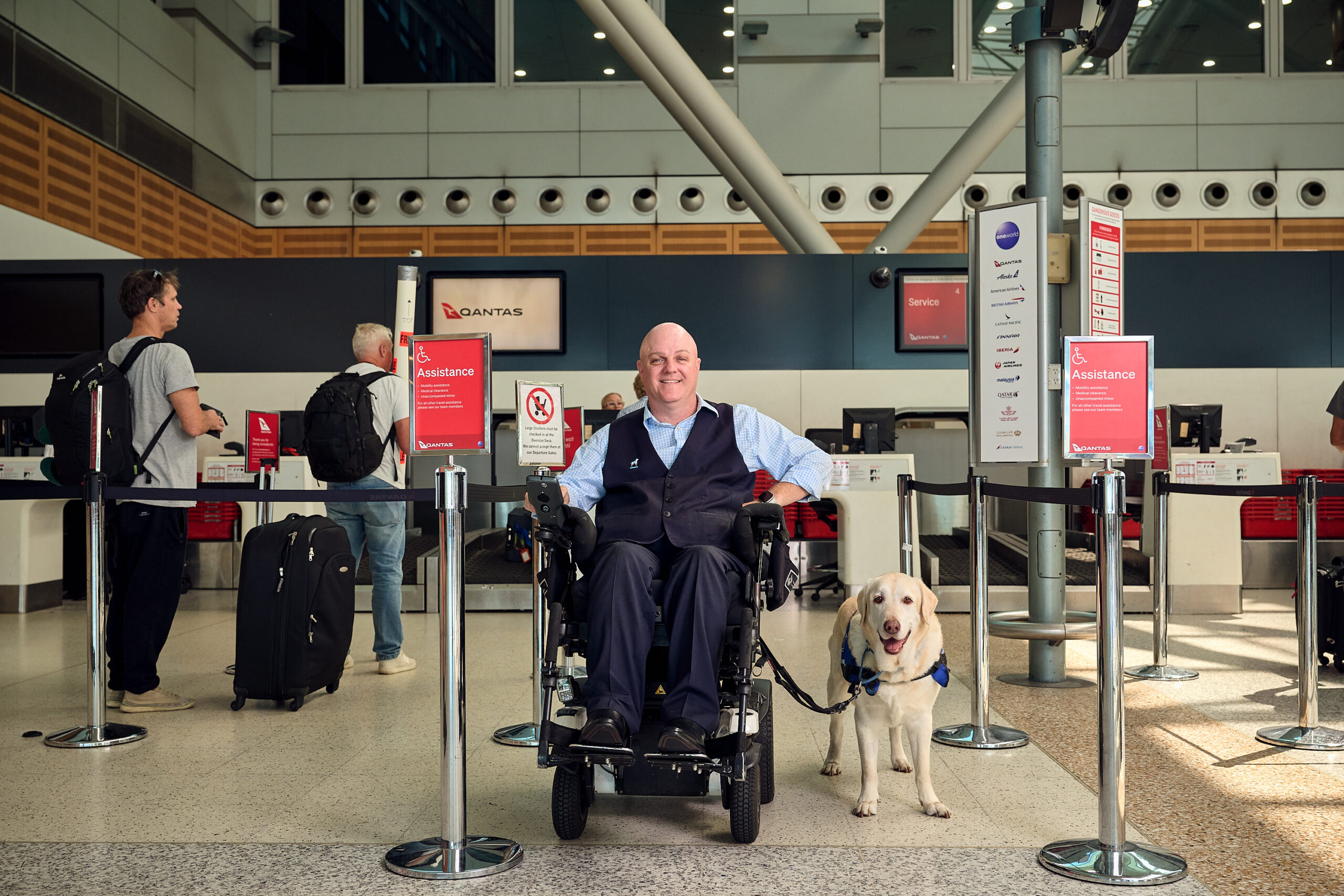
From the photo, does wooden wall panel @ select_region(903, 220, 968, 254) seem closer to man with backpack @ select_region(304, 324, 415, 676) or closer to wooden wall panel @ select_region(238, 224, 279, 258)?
wooden wall panel @ select_region(238, 224, 279, 258)

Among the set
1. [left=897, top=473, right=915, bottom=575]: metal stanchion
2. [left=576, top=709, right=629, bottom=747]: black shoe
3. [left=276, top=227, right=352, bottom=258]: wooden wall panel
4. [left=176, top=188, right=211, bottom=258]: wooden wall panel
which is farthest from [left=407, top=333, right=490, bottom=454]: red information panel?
[left=276, top=227, right=352, bottom=258]: wooden wall panel

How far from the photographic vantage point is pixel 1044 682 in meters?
4.73

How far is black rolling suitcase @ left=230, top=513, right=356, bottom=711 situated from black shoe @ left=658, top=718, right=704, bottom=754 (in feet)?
7.13

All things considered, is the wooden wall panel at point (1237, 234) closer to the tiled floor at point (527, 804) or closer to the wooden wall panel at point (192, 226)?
the tiled floor at point (527, 804)

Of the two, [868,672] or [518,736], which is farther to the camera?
[518,736]

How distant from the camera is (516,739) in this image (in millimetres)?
3752

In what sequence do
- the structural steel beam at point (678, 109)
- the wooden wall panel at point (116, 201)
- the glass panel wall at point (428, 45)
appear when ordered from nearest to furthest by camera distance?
1. the structural steel beam at point (678, 109)
2. the wooden wall panel at point (116, 201)
3. the glass panel wall at point (428, 45)

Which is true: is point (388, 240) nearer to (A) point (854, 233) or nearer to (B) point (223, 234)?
(B) point (223, 234)

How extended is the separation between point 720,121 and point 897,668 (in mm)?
6866

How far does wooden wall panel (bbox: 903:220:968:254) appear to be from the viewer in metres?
12.2

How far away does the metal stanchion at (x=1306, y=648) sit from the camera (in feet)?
11.9

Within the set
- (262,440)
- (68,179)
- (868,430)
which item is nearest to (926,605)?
(262,440)

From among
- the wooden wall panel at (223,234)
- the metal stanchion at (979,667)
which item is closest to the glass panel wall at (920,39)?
the wooden wall panel at (223,234)

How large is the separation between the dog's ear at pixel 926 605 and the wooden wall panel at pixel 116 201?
9037 mm
